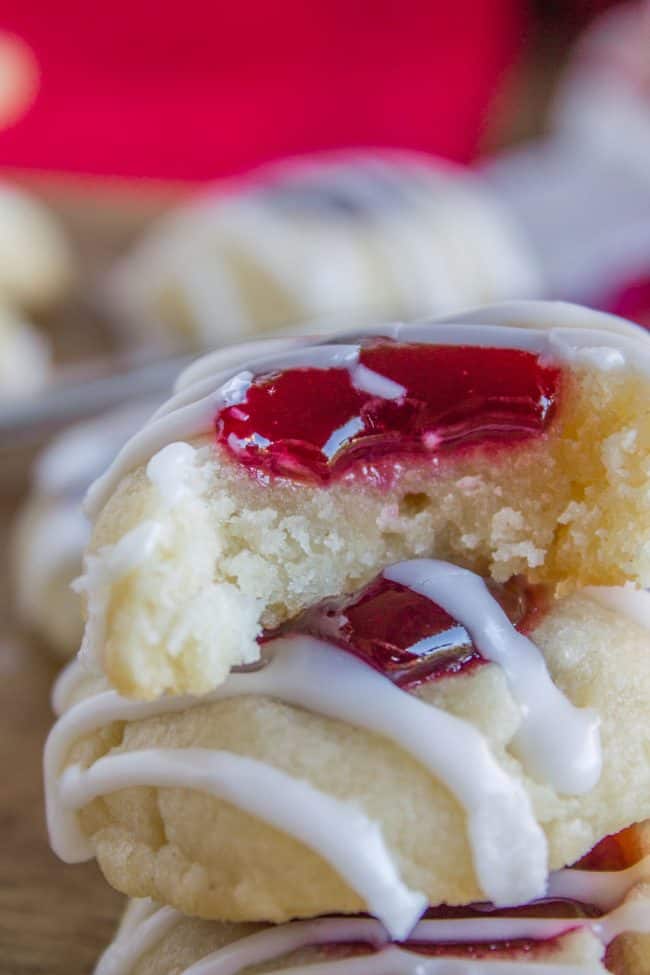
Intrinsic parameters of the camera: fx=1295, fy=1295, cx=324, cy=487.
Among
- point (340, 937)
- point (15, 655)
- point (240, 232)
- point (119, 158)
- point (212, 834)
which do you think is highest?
point (212, 834)

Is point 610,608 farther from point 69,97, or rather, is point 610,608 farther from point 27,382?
point 69,97

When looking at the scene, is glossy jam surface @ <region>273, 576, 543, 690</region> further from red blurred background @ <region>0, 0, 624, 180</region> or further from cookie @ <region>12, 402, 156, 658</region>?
red blurred background @ <region>0, 0, 624, 180</region>

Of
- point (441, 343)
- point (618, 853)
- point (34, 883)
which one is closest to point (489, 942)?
point (618, 853)

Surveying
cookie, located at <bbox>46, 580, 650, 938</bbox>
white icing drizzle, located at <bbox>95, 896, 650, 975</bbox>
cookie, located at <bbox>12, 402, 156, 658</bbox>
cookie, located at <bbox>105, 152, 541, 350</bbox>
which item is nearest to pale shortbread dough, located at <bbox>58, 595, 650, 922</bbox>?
cookie, located at <bbox>46, 580, 650, 938</bbox>

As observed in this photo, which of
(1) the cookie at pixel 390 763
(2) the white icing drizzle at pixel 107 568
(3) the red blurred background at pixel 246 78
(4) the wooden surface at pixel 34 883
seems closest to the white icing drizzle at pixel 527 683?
(1) the cookie at pixel 390 763

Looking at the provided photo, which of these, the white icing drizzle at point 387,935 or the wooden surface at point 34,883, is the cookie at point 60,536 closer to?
the wooden surface at point 34,883

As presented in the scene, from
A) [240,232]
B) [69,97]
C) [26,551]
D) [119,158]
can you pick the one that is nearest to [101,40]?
[69,97]

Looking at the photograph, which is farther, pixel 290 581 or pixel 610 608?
pixel 610 608
